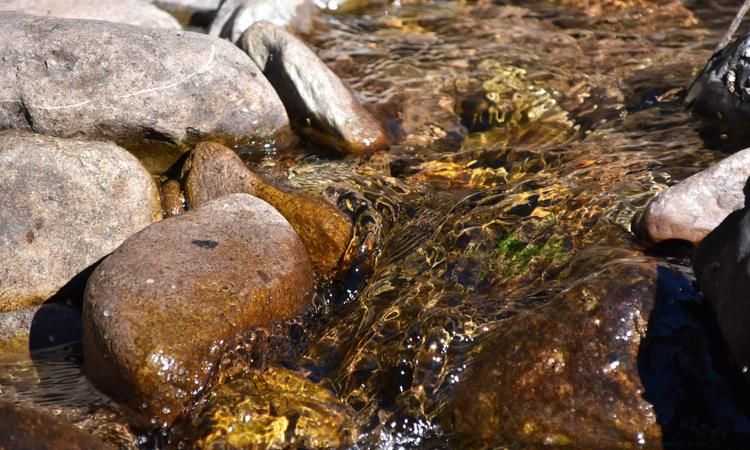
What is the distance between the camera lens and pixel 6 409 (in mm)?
3582

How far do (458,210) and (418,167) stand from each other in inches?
29.9

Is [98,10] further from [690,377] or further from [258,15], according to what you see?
[690,377]

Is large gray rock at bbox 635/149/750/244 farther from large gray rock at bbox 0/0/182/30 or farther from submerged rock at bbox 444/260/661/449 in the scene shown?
large gray rock at bbox 0/0/182/30

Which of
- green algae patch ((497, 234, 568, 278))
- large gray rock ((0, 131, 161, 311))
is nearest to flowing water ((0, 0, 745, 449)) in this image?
green algae patch ((497, 234, 568, 278))

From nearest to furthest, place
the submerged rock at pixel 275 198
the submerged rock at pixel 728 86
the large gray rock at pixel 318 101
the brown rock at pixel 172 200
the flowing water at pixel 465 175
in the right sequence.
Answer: the flowing water at pixel 465 175
the submerged rock at pixel 275 198
the brown rock at pixel 172 200
the submerged rock at pixel 728 86
the large gray rock at pixel 318 101

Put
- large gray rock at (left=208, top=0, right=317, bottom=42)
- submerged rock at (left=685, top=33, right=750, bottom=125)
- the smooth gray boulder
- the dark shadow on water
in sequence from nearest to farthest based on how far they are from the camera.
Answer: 1. the smooth gray boulder
2. the dark shadow on water
3. submerged rock at (left=685, top=33, right=750, bottom=125)
4. large gray rock at (left=208, top=0, right=317, bottom=42)

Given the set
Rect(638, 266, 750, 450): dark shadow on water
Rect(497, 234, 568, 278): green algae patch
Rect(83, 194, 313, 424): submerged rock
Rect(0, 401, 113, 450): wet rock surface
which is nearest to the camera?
Rect(0, 401, 113, 450): wet rock surface

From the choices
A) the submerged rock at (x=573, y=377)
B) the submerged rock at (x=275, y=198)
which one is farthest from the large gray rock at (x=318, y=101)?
the submerged rock at (x=573, y=377)

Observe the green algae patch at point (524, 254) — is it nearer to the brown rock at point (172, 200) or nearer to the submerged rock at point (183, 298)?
the submerged rock at point (183, 298)

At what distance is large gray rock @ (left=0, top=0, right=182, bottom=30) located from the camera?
7.30 metres

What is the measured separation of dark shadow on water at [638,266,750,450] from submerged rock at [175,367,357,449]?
4.29 feet

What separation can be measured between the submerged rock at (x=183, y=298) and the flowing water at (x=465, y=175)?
0.20 metres

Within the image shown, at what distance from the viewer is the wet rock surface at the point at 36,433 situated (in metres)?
3.49

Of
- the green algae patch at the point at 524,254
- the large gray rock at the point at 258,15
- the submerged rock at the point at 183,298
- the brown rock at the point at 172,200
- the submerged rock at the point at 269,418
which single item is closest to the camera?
the submerged rock at the point at 269,418
